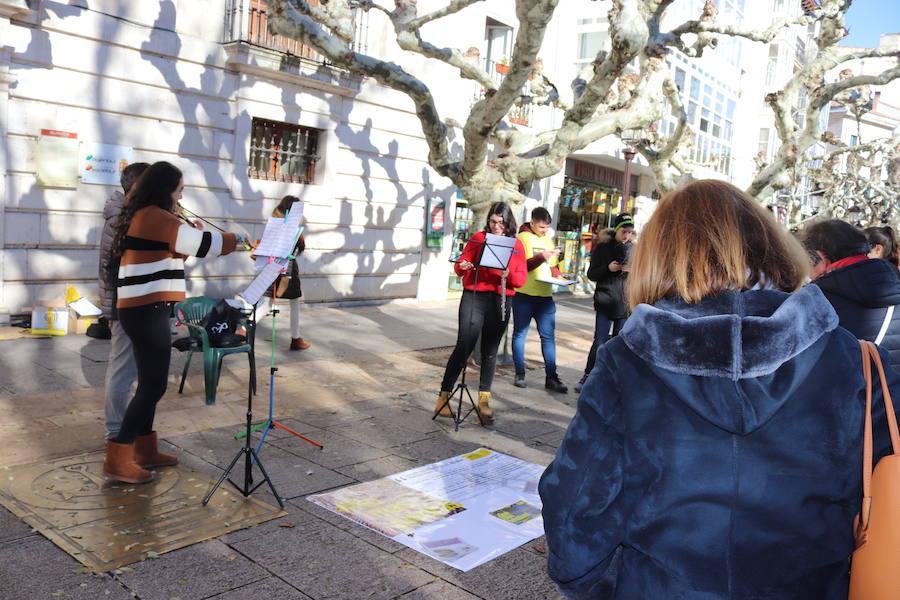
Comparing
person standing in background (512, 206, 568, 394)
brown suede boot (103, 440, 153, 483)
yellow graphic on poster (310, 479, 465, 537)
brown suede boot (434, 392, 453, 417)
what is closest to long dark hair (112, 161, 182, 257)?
brown suede boot (103, 440, 153, 483)

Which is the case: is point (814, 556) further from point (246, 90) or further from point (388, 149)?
point (388, 149)

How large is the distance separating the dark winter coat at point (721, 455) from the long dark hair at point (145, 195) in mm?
3575

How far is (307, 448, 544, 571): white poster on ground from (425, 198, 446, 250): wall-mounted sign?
31.4 ft

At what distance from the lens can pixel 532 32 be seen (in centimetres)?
762

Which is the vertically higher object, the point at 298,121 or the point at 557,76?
the point at 557,76

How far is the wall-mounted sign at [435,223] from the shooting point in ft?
48.1

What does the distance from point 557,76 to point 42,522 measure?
16913 millimetres

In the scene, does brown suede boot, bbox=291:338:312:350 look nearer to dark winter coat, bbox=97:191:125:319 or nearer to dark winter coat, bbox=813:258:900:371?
dark winter coat, bbox=97:191:125:319

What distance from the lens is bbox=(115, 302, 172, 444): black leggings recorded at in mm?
4531

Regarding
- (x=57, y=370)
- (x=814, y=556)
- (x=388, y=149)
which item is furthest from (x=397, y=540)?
(x=388, y=149)

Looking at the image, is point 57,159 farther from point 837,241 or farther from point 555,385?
point 837,241

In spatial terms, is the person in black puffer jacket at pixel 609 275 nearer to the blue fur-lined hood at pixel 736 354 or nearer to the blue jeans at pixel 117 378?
the blue jeans at pixel 117 378

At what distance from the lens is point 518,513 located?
4555mm

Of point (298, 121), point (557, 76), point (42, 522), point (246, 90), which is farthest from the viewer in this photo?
point (557, 76)
